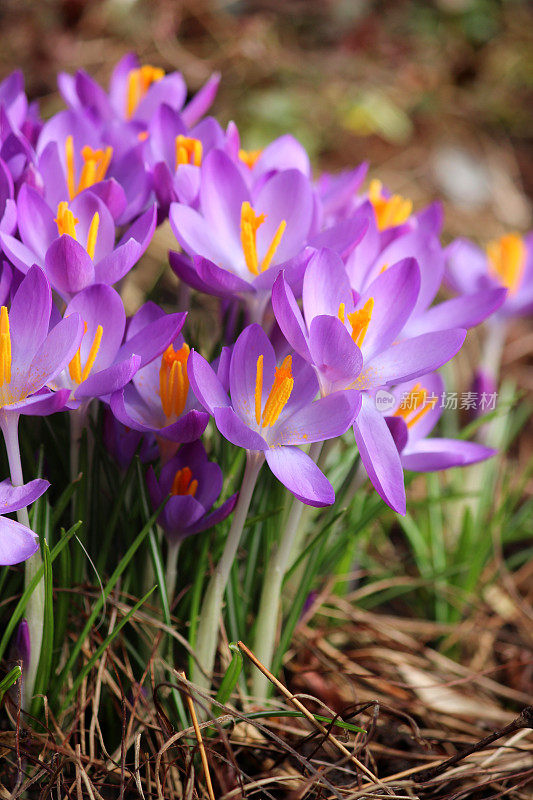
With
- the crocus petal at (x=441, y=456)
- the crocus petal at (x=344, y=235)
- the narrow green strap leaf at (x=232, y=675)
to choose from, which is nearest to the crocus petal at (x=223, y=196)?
the crocus petal at (x=344, y=235)

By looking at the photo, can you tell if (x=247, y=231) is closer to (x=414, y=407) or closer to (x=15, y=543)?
(x=414, y=407)

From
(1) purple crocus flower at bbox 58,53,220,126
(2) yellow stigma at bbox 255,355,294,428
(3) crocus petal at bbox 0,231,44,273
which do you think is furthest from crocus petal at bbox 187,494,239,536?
(1) purple crocus flower at bbox 58,53,220,126

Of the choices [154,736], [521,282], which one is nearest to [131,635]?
[154,736]

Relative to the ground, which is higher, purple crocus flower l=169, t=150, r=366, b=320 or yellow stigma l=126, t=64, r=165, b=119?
yellow stigma l=126, t=64, r=165, b=119

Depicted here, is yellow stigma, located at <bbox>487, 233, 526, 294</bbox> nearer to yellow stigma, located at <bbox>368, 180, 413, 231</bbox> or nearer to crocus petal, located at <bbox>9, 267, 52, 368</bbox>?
yellow stigma, located at <bbox>368, 180, 413, 231</bbox>

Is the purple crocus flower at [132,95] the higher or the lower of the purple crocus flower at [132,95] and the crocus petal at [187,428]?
the higher

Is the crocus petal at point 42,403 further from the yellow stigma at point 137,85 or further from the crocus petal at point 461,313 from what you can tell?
the yellow stigma at point 137,85
